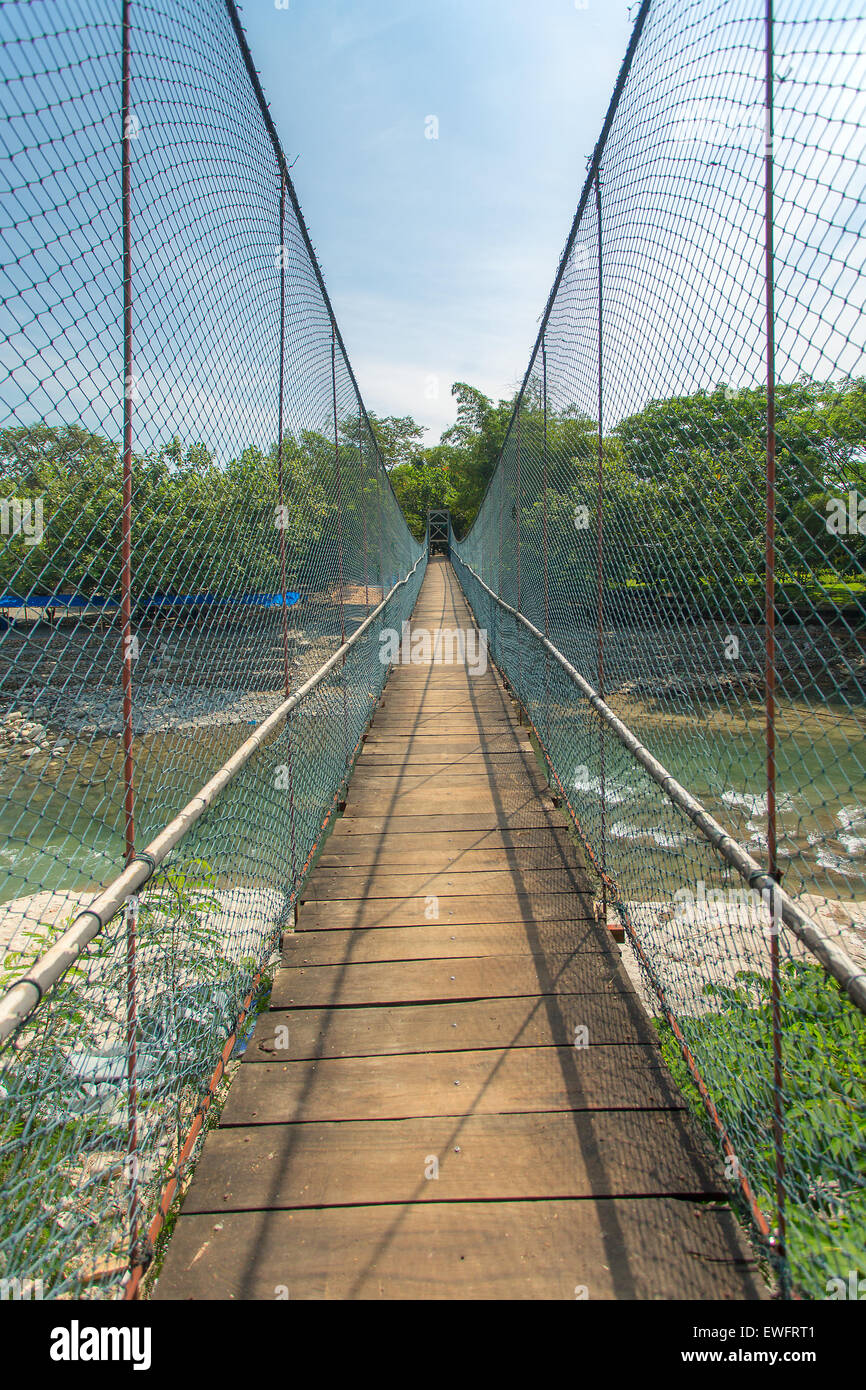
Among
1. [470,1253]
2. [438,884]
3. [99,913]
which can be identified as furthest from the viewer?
[438,884]

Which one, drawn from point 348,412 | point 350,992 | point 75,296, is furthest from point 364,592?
point 75,296

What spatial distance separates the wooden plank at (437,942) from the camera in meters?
2.09

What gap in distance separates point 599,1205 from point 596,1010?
1.83 ft

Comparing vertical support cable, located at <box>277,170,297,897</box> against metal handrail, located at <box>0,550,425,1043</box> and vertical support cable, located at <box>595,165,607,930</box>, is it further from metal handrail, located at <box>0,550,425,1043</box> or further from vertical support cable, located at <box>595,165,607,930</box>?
vertical support cable, located at <box>595,165,607,930</box>

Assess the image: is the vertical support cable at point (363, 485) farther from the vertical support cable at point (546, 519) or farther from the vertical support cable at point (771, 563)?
the vertical support cable at point (771, 563)

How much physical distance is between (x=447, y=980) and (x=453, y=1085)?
0.39m

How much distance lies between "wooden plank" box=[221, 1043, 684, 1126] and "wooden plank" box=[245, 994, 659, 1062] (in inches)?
1.2

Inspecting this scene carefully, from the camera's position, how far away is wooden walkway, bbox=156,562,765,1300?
1176 mm

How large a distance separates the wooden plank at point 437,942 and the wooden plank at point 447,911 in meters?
0.04

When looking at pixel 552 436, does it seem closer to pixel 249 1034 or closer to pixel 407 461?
pixel 249 1034

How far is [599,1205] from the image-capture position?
4.22 feet

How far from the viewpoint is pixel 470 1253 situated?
1193 millimetres

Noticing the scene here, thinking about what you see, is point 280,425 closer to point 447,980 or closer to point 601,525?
point 601,525

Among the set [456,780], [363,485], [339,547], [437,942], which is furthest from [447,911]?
[363,485]
